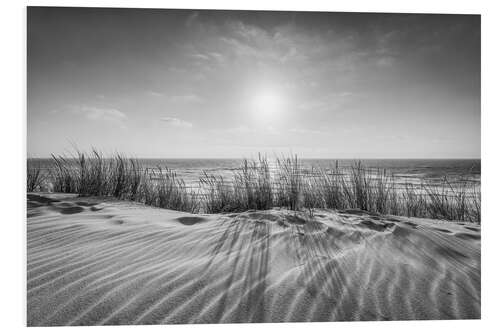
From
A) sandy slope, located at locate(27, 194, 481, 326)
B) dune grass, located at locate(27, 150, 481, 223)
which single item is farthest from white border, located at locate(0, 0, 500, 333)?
dune grass, located at locate(27, 150, 481, 223)

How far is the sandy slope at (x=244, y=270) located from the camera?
1527 mm

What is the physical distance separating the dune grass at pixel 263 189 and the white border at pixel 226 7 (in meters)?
0.95

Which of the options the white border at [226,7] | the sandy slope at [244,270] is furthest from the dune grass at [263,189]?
the white border at [226,7]

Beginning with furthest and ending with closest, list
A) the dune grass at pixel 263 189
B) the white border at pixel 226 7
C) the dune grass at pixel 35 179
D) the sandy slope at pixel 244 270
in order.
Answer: the dune grass at pixel 35 179 → the dune grass at pixel 263 189 → the white border at pixel 226 7 → the sandy slope at pixel 244 270

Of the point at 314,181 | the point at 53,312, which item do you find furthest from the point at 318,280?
the point at 314,181

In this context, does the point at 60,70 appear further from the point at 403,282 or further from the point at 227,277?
the point at 403,282

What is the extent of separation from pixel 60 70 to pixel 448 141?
3.88m

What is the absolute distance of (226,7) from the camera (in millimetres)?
2396

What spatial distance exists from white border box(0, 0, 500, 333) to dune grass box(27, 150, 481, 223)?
37.3 inches

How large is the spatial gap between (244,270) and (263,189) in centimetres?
154

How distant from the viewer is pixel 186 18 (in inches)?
97.8

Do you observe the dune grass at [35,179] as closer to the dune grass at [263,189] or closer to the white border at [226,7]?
the dune grass at [263,189]

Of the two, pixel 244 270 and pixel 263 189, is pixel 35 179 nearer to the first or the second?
pixel 263 189

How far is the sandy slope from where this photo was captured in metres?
1.53
